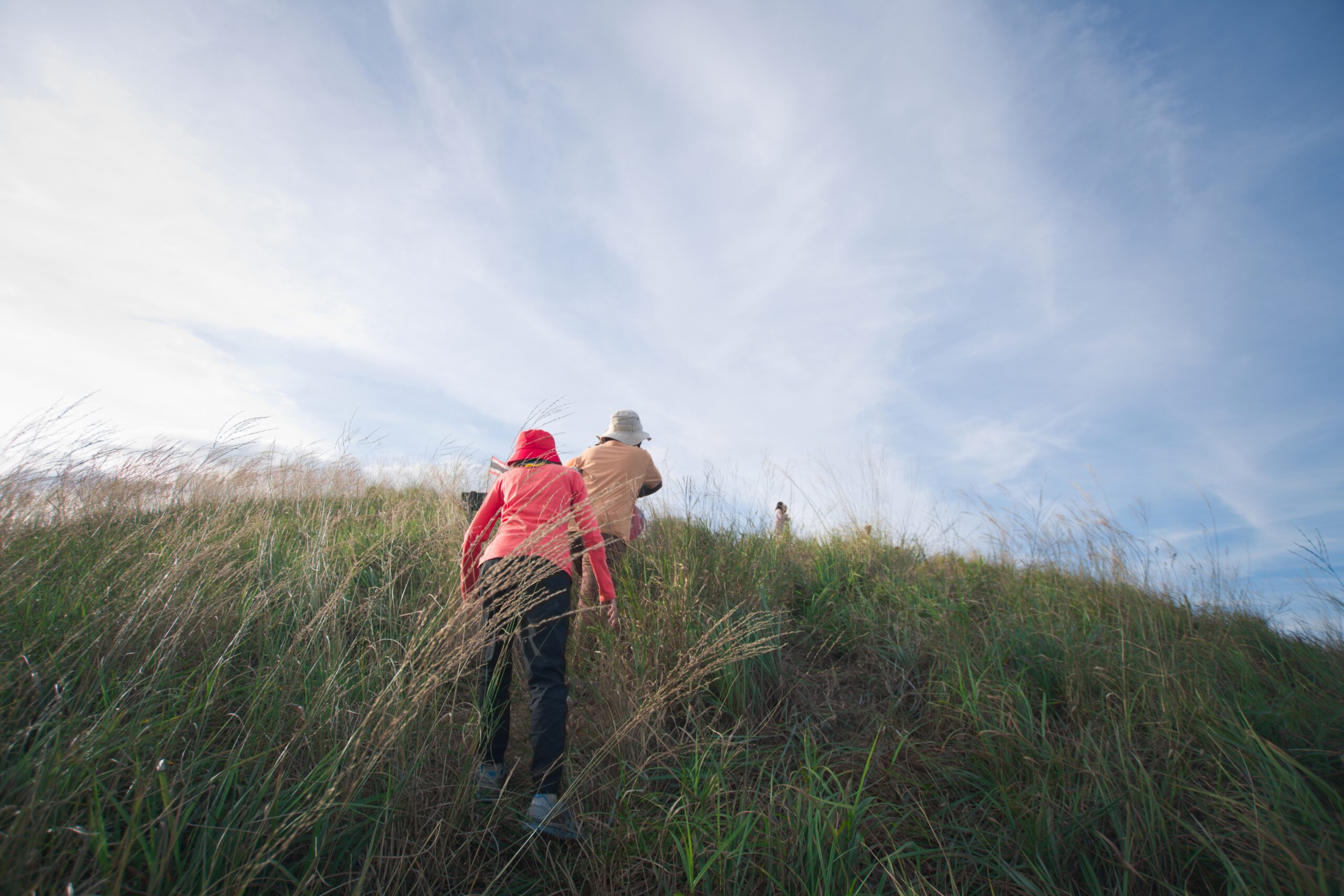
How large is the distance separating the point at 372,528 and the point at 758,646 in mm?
4517

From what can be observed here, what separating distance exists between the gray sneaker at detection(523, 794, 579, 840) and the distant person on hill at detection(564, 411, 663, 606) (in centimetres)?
189

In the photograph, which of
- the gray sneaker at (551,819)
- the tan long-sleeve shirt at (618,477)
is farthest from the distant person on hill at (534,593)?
the tan long-sleeve shirt at (618,477)

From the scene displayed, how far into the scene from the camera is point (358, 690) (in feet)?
9.00

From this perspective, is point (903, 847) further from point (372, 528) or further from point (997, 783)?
point (372, 528)

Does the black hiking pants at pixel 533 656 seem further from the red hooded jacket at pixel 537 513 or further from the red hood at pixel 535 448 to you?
the red hood at pixel 535 448

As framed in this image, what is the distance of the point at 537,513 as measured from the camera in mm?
3113

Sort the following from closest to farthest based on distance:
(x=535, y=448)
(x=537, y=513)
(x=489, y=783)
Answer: (x=489, y=783), (x=537, y=513), (x=535, y=448)

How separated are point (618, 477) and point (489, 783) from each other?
9.22 feet

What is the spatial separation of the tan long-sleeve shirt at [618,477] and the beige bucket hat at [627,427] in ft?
0.31

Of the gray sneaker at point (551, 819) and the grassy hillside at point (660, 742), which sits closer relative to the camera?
the grassy hillside at point (660, 742)

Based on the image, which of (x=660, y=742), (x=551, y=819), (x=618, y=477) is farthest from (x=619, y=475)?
(x=551, y=819)

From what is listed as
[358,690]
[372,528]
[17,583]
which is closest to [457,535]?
[372,528]

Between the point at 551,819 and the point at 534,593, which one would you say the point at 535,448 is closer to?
the point at 534,593

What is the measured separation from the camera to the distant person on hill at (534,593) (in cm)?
257
